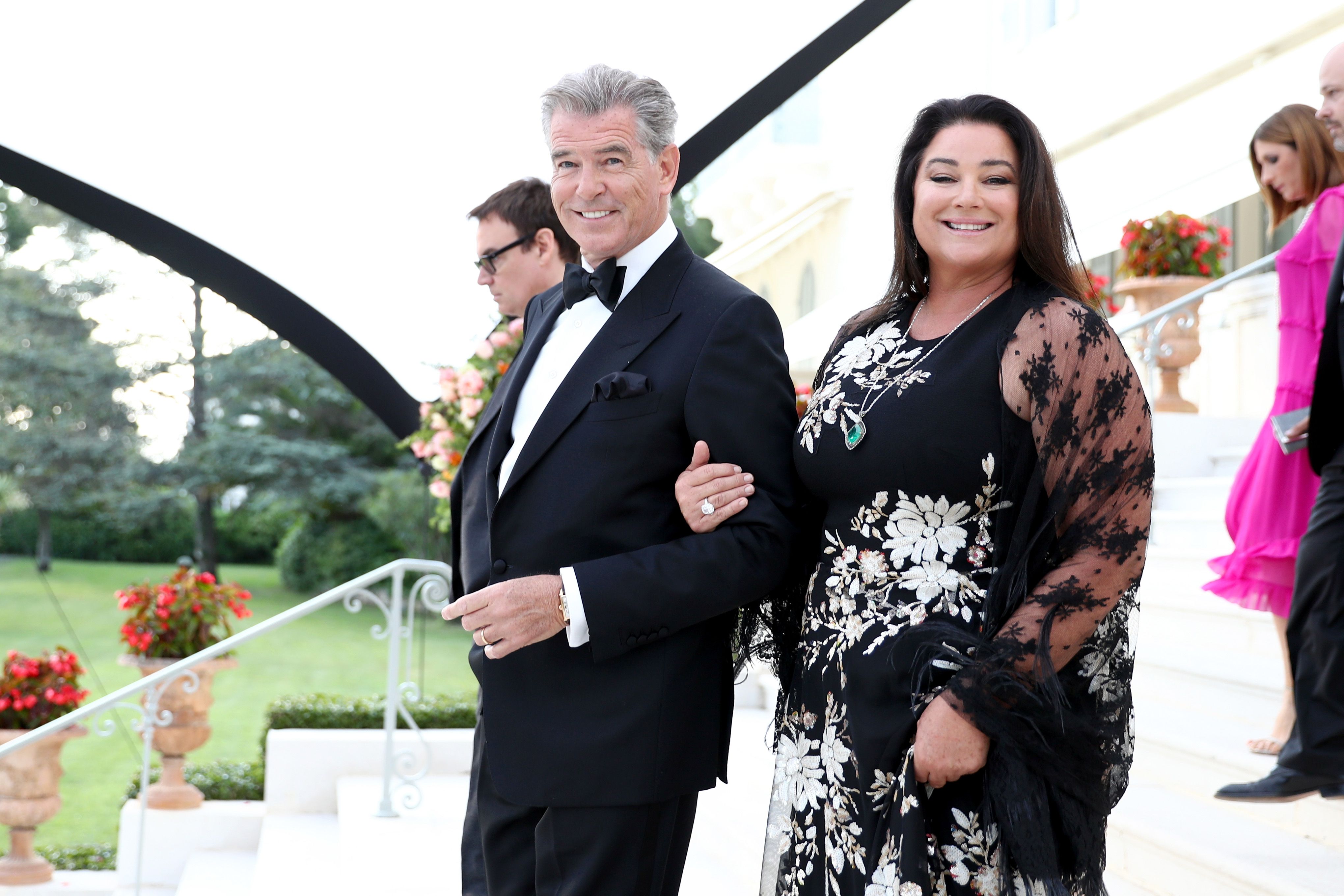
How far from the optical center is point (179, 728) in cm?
607

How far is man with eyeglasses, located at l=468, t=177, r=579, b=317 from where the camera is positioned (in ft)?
9.46

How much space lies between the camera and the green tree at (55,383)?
20484 mm

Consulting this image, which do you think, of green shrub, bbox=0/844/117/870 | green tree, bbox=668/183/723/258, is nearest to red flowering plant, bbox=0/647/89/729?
green shrub, bbox=0/844/117/870

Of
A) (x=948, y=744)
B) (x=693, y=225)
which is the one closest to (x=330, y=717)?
(x=948, y=744)

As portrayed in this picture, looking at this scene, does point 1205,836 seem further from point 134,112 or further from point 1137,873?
point 134,112

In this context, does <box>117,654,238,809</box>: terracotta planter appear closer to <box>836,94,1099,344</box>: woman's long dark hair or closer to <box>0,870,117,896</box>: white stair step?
<box>0,870,117,896</box>: white stair step

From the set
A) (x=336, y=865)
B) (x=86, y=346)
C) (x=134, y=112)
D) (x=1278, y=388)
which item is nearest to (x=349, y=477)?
(x=86, y=346)

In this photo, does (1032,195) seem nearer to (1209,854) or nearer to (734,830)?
(1209,854)

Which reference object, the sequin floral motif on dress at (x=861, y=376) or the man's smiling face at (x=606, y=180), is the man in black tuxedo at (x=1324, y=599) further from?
the man's smiling face at (x=606, y=180)

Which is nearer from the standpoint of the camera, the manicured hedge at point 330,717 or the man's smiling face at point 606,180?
the man's smiling face at point 606,180

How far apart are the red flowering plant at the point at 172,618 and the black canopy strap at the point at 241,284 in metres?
1.45

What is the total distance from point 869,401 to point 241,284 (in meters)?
6.11

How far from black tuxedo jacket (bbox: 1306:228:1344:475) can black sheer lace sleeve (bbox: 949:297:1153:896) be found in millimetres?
1363

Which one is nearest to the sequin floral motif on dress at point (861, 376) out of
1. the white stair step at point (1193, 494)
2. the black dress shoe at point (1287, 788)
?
the black dress shoe at point (1287, 788)
